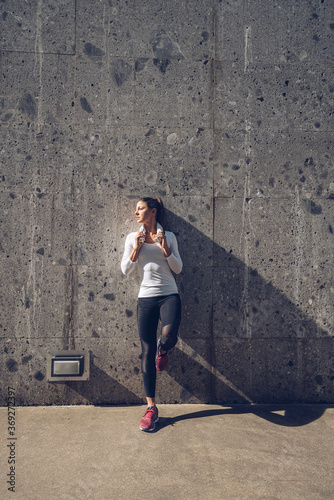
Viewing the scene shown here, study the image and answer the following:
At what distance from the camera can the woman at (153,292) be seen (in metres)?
3.85

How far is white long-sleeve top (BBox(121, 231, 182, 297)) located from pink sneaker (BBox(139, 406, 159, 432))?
1150 mm

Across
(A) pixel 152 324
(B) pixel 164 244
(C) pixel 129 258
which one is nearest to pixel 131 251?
(C) pixel 129 258

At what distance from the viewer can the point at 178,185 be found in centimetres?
441

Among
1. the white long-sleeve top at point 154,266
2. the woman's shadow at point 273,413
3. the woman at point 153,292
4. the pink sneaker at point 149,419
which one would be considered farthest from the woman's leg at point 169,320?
the woman's shadow at point 273,413

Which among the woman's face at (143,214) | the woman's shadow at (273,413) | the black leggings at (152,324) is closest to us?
the black leggings at (152,324)

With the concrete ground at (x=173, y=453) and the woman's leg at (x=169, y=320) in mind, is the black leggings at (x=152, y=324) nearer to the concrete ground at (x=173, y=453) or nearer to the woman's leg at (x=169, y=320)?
the woman's leg at (x=169, y=320)

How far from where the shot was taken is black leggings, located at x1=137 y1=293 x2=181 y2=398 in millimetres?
3834

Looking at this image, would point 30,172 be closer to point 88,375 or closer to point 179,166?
point 179,166

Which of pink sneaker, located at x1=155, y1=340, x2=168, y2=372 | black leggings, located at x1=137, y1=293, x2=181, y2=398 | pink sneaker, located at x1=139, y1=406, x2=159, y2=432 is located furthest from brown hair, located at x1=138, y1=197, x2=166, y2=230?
pink sneaker, located at x1=139, y1=406, x2=159, y2=432

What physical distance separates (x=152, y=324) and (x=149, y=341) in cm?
17

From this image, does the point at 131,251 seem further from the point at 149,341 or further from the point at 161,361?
the point at 161,361

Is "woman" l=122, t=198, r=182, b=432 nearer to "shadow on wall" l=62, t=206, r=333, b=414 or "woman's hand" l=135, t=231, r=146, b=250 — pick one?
"woman's hand" l=135, t=231, r=146, b=250

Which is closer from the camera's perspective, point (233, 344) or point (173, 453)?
point (173, 453)

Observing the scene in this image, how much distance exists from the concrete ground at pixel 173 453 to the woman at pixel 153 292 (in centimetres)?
40
